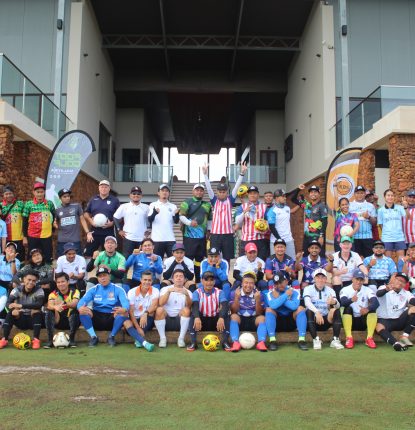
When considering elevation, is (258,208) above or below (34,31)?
below

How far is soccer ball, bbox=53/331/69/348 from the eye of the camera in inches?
227

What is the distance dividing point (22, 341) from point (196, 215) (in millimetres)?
3127

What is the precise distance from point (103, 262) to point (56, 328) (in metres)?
1.12

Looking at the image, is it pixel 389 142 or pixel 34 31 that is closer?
pixel 389 142

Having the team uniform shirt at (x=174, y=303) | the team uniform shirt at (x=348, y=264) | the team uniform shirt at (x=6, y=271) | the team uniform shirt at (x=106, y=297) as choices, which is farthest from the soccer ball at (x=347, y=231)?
the team uniform shirt at (x=6, y=271)

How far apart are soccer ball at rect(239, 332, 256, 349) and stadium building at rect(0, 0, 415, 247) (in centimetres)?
734

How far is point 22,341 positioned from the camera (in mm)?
5734

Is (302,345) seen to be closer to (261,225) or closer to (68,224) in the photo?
(261,225)

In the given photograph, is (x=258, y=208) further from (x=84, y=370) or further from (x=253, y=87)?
(x=253, y=87)

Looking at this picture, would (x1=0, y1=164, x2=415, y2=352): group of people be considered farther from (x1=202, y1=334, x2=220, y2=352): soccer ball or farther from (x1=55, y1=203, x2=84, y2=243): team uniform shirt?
(x1=202, y1=334, x2=220, y2=352): soccer ball

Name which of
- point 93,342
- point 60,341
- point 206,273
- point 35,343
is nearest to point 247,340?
point 206,273

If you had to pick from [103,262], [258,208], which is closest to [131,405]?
[103,262]

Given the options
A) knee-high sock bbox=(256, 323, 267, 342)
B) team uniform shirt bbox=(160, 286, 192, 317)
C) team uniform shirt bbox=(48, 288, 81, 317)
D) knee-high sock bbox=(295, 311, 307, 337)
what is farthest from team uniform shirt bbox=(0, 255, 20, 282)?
knee-high sock bbox=(295, 311, 307, 337)

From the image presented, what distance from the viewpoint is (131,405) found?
3613 millimetres
